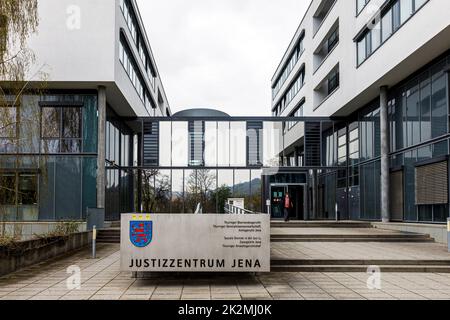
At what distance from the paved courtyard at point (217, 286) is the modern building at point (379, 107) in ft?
31.4

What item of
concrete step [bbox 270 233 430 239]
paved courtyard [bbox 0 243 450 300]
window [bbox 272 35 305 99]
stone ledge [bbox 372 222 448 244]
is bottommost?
paved courtyard [bbox 0 243 450 300]

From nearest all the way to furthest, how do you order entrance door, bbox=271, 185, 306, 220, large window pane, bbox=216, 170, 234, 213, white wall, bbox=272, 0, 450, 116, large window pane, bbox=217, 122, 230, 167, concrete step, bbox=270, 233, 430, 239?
white wall, bbox=272, 0, 450, 116
concrete step, bbox=270, 233, 430, 239
large window pane, bbox=216, 170, 234, 213
large window pane, bbox=217, 122, 230, 167
entrance door, bbox=271, 185, 306, 220

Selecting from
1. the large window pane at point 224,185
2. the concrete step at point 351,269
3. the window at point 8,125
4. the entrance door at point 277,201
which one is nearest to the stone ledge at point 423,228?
the concrete step at point 351,269

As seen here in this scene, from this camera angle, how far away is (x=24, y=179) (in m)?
16.5

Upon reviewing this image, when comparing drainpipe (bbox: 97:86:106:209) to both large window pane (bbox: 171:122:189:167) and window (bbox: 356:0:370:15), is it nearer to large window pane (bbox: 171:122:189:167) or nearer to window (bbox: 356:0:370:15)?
large window pane (bbox: 171:122:189:167)

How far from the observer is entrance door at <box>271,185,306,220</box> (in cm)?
3234

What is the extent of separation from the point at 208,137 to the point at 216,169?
202 cm

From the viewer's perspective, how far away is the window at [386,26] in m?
20.9

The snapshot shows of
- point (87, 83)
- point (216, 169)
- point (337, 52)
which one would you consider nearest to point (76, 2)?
point (87, 83)

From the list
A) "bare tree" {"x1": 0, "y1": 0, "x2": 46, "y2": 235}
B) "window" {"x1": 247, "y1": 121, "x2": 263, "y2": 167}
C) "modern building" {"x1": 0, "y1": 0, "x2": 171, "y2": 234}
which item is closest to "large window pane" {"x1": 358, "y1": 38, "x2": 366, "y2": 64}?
"window" {"x1": 247, "y1": 121, "x2": 263, "y2": 167}

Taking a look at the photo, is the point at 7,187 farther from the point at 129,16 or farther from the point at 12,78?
the point at 129,16

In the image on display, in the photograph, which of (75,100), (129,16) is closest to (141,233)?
(75,100)

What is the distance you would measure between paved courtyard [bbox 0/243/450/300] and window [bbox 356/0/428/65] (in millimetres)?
12711

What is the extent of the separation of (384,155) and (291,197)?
9.12 meters
